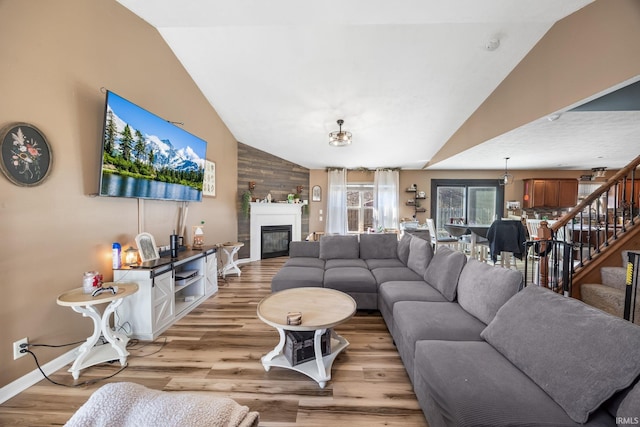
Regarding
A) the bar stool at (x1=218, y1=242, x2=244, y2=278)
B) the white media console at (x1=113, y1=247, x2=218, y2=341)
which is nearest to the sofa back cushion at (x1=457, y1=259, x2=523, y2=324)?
the white media console at (x1=113, y1=247, x2=218, y2=341)

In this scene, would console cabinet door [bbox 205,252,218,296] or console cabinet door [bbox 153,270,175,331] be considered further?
console cabinet door [bbox 205,252,218,296]

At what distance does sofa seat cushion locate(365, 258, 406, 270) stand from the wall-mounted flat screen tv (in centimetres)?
282

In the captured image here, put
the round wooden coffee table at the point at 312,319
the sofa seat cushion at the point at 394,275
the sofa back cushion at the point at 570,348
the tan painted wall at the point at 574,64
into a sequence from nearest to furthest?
the sofa back cushion at the point at 570,348
the round wooden coffee table at the point at 312,319
the tan painted wall at the point at 574,64
the sofa seat cushion at the point at 394,275

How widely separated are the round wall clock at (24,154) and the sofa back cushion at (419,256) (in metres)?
3.73

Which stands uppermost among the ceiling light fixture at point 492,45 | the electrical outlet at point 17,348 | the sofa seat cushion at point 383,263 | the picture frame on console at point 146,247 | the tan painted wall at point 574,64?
the ceiling light fixture at point 492,45

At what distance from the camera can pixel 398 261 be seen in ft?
12.1

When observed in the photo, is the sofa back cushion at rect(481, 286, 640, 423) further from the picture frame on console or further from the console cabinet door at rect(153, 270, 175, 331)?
the picture frame on console

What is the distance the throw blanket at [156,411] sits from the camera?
624 mm

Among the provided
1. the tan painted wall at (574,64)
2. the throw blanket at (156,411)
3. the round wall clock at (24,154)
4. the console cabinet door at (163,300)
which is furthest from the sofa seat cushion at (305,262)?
the tan painted wall at (574,64)

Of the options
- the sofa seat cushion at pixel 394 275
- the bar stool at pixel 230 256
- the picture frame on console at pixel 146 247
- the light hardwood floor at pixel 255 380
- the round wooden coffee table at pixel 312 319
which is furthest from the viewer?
the bar stool at pixel 230 256

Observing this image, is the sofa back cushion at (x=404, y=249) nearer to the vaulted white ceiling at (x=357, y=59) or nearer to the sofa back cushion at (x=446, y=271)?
the sofa back cushion at (x=446, y=271)

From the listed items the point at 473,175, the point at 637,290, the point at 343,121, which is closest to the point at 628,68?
the point at 637,290

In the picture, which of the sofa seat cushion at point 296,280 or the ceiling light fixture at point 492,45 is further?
the sofa seat cushion at point 296,280

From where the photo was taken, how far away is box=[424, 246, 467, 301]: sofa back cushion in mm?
2250
